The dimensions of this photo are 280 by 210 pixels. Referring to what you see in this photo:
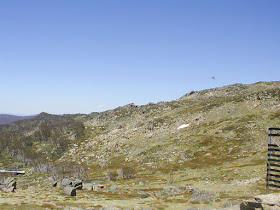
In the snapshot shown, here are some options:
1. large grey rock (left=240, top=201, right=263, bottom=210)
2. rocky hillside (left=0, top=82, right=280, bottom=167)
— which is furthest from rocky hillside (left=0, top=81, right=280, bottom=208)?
large grey rock (left=240, top=201, right=263, bottom=210)

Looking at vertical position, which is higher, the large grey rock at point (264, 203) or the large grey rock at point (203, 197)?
the large grey rock at point (264, 203)

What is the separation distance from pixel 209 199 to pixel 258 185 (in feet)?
41.6

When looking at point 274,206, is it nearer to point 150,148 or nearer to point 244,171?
point 244,171

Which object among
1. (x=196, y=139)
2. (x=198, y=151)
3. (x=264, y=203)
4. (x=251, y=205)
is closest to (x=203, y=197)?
(x=251, y=205)

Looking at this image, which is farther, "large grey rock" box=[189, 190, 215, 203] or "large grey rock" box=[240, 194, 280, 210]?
"large grey rock" box=[189, 190, 215, 203]

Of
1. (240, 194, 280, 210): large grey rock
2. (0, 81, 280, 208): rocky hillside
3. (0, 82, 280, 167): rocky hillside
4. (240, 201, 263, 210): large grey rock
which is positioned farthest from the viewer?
(0, 82, 280, 167): rocky hillside

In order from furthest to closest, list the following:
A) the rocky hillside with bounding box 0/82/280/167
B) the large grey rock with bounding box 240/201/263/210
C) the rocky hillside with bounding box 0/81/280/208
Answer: the rocky hillside with bounding box 0/82/280/167 < the rocky hillside with bounding box 0/81/280/208 < the large grey rock with bounding box 240/201/263/210

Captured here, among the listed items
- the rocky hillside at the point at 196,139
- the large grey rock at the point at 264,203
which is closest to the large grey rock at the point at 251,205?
the large grey rock at the point at 264,203

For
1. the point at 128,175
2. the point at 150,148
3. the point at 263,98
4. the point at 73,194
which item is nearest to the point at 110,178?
the point at 128,175

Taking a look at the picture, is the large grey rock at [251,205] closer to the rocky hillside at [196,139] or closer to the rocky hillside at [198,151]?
the rocky hillside at [198,151]

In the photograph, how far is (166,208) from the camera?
3284 centimetres

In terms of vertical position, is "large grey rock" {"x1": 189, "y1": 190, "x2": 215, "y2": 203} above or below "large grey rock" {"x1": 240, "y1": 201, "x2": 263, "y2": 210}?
below

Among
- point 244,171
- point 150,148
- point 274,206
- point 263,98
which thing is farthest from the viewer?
point 263,98

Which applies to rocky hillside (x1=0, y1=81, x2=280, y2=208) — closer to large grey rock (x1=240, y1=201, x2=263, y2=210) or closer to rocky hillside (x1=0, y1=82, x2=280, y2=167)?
rocky hillside (x1=0, y1=82, x2=280, y2=167)
